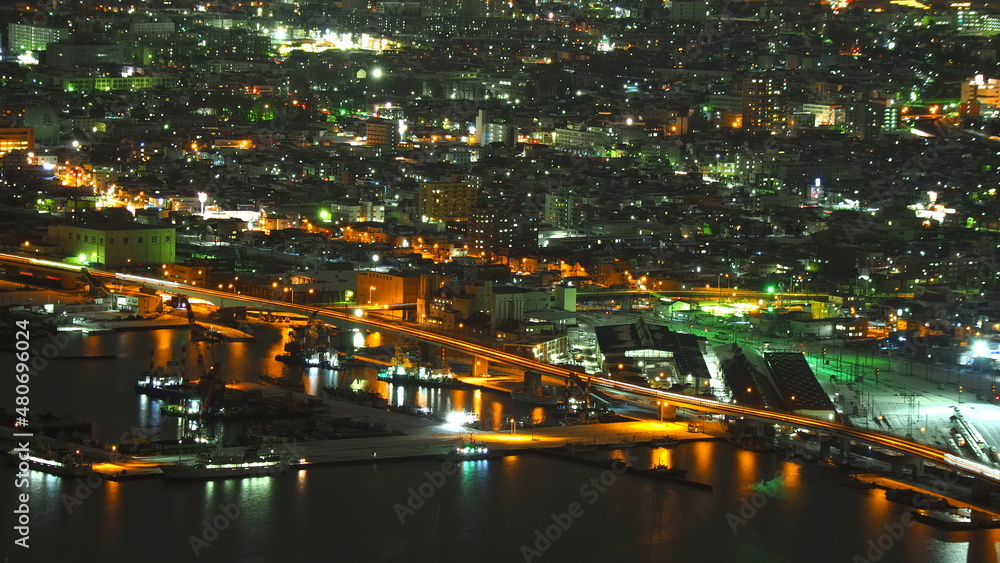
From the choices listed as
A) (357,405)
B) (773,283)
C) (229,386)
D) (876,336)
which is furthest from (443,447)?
(773,283)

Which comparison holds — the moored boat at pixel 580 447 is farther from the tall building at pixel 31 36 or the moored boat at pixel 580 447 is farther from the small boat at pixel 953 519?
the tall building at pixel 31 36

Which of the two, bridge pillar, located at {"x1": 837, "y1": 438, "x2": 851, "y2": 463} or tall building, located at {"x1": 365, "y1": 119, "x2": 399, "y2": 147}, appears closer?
bridge pillar, located at {"x1": 837, "y1": 438, "x2": 851, "y2": 463}

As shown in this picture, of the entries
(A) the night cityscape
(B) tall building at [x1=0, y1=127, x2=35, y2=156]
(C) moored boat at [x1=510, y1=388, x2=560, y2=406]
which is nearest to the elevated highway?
(A) the night cityscape

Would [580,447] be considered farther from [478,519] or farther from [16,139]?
[16,139]

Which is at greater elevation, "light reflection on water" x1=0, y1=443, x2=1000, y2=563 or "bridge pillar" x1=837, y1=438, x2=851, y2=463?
"bridge pillar" x1=837, y1=438, x2=851, y2=463

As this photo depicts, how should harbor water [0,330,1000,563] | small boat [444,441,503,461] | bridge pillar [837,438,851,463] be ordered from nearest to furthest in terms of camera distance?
harbor water [0,330,1000,563], small boat [444,441,503,461], bridge pillar [837,438,851,463]

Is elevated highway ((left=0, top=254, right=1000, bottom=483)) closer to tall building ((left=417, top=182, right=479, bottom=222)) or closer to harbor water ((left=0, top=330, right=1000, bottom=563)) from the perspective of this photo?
harbor water ((left=0, top=330, right=1000, bottom=563))

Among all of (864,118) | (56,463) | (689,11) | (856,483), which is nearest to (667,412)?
(856,483)

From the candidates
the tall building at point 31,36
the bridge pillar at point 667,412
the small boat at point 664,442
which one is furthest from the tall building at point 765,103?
the small boat at point 664,442

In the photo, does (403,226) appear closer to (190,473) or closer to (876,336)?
(876,336)
